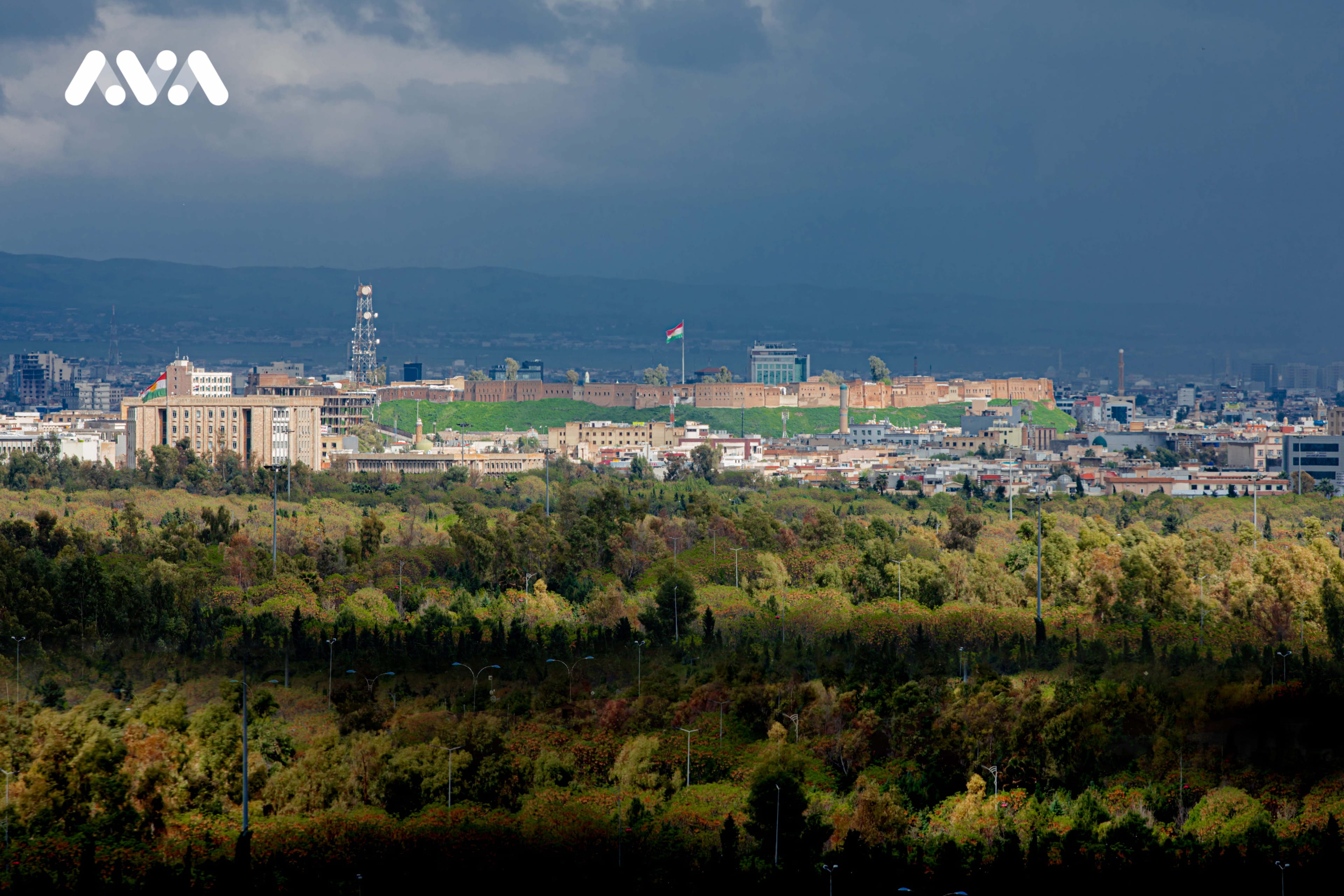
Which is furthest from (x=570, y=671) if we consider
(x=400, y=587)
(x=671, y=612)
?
(x=400, y=587)

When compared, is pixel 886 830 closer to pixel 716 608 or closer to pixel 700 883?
pixel 700 883

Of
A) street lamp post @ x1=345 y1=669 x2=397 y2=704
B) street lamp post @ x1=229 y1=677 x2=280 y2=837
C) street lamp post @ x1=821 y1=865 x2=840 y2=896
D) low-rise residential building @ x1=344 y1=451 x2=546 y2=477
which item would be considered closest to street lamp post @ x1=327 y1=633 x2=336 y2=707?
street lamp post @ x1=345 y1=669 x2=397 y2=704

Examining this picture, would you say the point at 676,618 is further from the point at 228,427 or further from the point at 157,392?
the point at 157,392

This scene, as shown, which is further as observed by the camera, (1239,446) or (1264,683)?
(1239,446)

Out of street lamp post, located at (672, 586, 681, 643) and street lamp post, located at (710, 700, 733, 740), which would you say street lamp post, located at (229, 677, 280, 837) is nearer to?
street lamp post, located at (710, 700, 733, 740)

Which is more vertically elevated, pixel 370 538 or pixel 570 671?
pixel 370 538

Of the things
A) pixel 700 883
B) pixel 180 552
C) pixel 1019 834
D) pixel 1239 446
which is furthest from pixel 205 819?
pixel 1239 446
